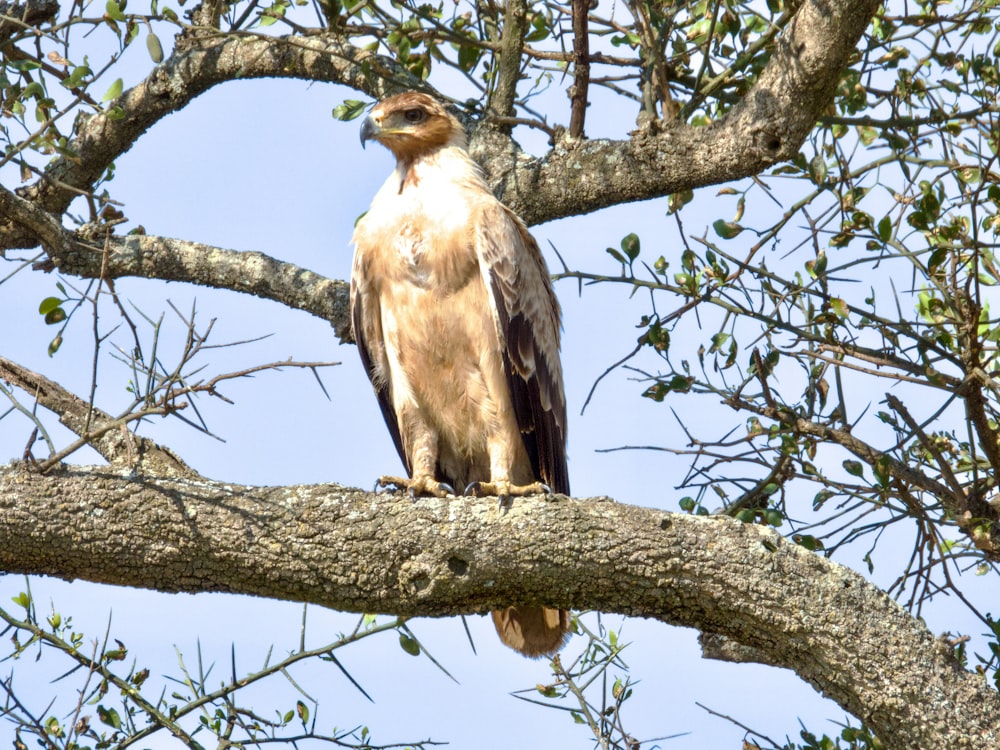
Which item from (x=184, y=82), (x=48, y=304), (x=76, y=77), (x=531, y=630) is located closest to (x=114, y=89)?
(x=76, y=77)

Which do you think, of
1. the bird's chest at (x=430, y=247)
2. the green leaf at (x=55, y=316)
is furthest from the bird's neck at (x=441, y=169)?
the green leaf at (x=55, y=316)

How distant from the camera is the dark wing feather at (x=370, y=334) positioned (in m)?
4.88

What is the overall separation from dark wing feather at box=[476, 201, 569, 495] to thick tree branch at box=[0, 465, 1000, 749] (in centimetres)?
145

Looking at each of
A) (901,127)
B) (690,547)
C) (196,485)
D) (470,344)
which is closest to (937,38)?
(901,127)

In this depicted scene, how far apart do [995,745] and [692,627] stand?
2.83ft

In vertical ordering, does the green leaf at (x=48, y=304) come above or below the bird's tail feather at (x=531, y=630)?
above

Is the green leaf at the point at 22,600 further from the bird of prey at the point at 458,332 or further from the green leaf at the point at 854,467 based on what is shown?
the green leaf at the point at 854,467

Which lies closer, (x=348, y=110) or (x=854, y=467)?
(x=854, y=467)

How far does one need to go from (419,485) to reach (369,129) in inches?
66.0

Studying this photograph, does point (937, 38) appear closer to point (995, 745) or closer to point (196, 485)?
point (995, 745)

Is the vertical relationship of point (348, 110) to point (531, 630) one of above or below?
above

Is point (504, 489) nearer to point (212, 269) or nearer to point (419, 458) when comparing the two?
point (419, 458)

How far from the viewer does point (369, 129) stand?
511 centimetres

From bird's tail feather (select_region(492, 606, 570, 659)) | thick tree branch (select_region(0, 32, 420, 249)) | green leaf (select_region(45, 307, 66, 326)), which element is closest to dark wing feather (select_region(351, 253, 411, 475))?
thick tree branch (select_region(0, 32, 420, 249))
